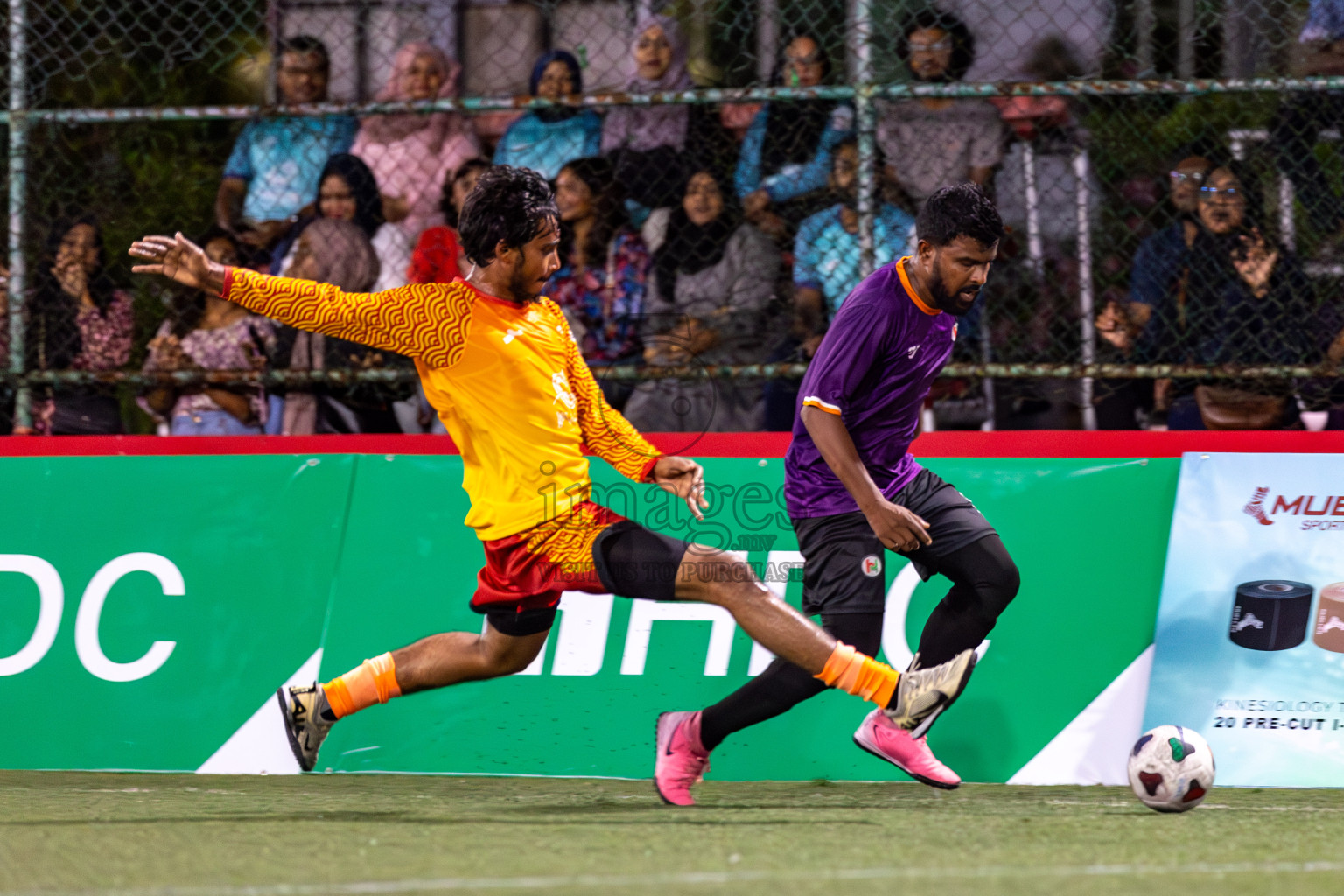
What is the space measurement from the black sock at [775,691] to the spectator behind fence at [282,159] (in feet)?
10.4

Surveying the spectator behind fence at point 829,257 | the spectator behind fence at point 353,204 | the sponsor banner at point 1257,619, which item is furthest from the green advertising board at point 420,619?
the spectator behind fence at point 353,204

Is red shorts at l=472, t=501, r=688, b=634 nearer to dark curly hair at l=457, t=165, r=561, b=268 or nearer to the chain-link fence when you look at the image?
dark curly hair at l=457, t=165, r=561, b=268

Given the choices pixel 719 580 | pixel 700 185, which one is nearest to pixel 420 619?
pixel 719 580

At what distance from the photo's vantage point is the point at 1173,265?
5.68 metres

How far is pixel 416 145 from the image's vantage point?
20.6ft

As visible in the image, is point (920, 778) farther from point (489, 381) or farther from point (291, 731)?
point (291, 731)

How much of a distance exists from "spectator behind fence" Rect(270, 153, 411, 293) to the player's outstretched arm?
2.07 m

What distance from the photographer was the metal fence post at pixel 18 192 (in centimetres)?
609

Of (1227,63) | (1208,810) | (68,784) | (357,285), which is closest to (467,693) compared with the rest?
(68,784)

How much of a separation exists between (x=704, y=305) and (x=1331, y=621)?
2621mm

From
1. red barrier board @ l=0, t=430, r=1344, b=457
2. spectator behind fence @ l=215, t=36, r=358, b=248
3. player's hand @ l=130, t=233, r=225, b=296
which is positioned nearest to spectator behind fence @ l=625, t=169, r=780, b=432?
red barrier board @ l=0, t=430, r=1344, b=457

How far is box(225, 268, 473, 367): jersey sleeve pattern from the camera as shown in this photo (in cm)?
406

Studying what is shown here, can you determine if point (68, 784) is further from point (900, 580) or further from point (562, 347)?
point (900, 580)

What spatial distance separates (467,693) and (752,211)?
2265mm
